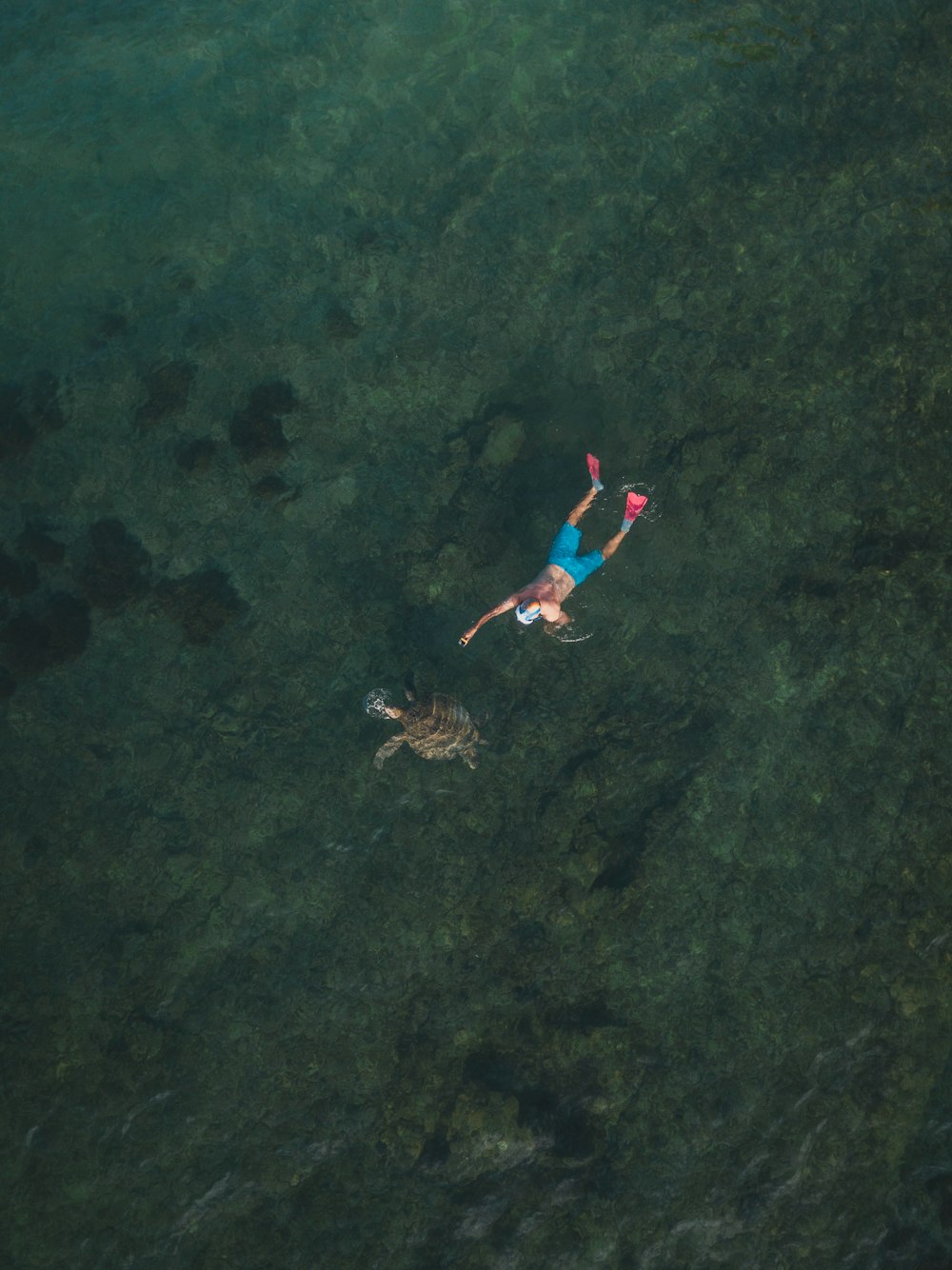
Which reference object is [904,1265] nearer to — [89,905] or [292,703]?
[292,703]

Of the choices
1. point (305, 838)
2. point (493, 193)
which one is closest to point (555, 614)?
point (305, 838)

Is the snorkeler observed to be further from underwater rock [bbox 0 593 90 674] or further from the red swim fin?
underwater rock [bbox 0 593 90 674]

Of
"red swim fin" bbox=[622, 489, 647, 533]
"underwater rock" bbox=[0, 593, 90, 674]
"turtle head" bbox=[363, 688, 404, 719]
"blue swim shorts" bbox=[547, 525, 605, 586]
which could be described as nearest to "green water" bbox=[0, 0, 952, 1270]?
"underwater rock" bbox=[0, 593, 90, 674]

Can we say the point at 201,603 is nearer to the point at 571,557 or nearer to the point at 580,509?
the point at 571,557

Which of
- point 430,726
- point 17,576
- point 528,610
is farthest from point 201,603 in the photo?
point 528,610

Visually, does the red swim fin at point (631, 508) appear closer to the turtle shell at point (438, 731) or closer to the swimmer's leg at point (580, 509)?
the swimmer's leg at point (580, 509)

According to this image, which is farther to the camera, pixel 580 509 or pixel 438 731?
pixel 580 509
